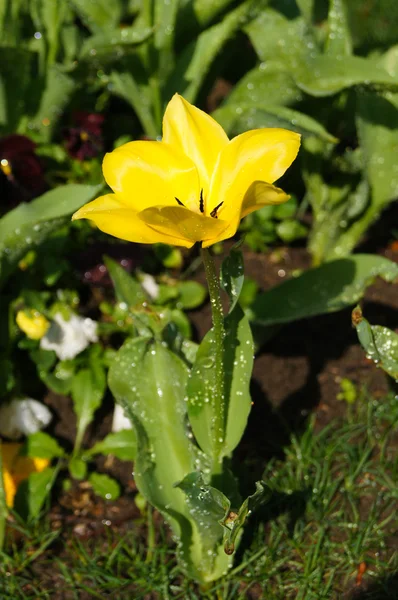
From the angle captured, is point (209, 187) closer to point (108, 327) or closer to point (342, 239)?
point (108, 327)

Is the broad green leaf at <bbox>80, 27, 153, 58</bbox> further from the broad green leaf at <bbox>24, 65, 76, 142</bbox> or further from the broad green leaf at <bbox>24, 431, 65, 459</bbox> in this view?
the broad green leaf at <bbox>24, 431, 65, 459</bbox>

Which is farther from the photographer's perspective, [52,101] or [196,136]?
[52,101]

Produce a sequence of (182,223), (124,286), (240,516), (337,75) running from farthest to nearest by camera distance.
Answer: (337,75)
(124,286)
(240,516)
(182,223)

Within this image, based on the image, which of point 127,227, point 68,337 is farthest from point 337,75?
point 127,227

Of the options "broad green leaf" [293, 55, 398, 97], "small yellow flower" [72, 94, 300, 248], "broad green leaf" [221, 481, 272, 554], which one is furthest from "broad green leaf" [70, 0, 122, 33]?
Result: "broad green leaf" [221, 481, 272, 554]

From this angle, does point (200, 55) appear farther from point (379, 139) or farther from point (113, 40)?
point (379, 139)

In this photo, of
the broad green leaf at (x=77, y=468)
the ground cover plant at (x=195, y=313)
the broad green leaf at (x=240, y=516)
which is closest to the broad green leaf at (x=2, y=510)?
the ground cover plant at (x=195, y=313)
